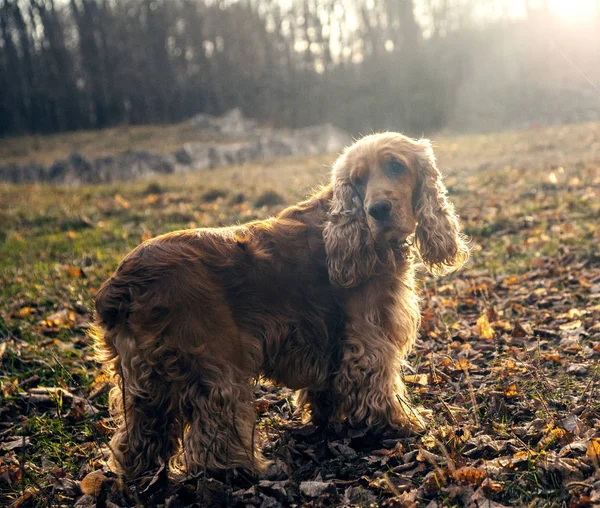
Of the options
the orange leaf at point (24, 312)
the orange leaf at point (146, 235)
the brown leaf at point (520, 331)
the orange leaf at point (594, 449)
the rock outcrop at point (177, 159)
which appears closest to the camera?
the orange leaf at point (594, 449)

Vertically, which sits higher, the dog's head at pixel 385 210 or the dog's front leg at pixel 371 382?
the dog's head at pixel 385 210

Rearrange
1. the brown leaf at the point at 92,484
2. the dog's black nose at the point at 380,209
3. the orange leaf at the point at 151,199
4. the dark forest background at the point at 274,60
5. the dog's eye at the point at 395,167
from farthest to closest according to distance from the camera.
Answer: the dark forest background at the point at 274,60
the orange leaf at the point at 151,199
the dog's eye at the point at 395,167
the dog's black nose at the point at 380,209
the brown leaf at the point at 92,484

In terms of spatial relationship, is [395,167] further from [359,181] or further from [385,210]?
[385,210]

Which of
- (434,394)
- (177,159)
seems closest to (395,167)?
(434,394)

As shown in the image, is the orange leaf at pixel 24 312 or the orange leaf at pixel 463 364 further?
the orange leaf at pixel 24 312

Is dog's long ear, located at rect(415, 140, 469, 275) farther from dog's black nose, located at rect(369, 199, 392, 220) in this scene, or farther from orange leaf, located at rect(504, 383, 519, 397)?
orange leaf, located at rect(504, 383, 519, 397)

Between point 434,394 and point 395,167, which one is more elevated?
point 395,167

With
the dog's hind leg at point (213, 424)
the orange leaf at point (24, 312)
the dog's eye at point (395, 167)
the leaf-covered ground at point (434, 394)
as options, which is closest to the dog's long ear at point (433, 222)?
the dog's eye at point (395, 167)

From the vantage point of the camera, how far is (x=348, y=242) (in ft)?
11.9

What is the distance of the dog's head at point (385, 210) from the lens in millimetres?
3633

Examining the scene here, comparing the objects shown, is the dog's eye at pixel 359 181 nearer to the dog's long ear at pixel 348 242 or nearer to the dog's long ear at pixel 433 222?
the dog's long ear at pixel 348 242

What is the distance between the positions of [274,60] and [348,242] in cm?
4957

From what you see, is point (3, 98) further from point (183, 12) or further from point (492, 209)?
point (492, 209)

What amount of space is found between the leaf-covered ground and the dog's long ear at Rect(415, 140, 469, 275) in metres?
0.79
